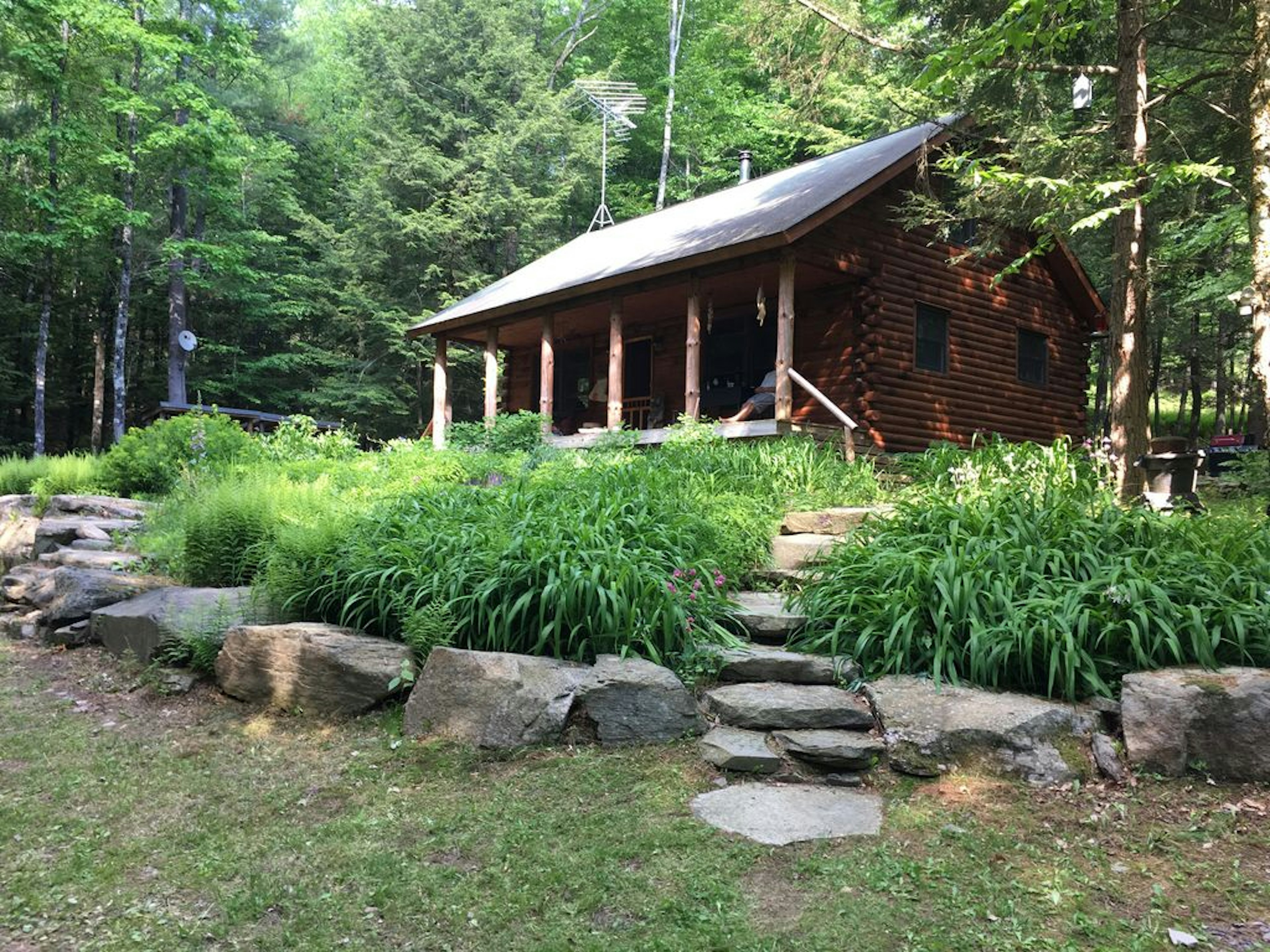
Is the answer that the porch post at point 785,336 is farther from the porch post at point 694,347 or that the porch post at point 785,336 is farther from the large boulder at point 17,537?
the large boulder at point 17,537

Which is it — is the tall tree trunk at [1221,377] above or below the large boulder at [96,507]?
above

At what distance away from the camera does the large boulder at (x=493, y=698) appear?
3.57 meters

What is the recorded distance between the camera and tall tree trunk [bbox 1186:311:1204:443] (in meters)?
21.7

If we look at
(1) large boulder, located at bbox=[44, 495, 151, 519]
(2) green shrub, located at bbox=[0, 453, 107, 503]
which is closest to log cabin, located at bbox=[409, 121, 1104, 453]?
(1) large boulder, located at bbox=[44, 495, 151, 519]

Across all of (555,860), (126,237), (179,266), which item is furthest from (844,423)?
(179,266)

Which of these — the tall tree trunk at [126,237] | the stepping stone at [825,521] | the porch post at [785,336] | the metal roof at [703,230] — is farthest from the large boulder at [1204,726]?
the tall tree trunk at [126,237]

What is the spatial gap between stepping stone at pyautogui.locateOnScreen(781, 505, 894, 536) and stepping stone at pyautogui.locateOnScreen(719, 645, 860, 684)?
205 cm

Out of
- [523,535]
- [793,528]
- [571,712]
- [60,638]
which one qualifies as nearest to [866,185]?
[793,528]

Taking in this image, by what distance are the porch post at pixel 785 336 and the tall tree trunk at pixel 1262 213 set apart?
15.4 feet

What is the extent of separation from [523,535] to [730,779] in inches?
70.3

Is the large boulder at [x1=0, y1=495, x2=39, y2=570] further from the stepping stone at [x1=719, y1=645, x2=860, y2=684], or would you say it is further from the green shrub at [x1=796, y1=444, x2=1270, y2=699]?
the green shrub at [x1=796, y1=444, x2=1270, y2=699]

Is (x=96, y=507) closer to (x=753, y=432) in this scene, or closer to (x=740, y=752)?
(x=753, y=432)

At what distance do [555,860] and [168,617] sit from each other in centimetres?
316

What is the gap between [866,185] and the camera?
10.7m
